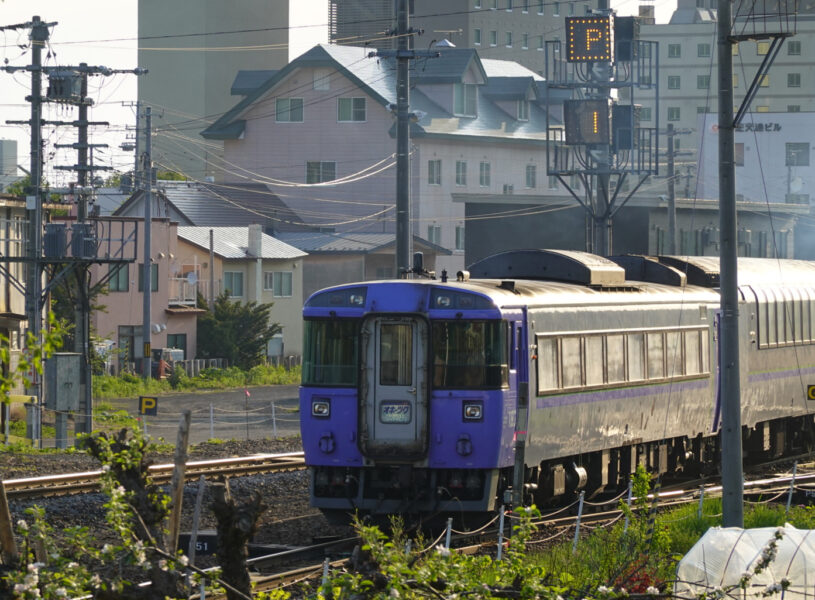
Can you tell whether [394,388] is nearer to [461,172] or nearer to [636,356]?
[636,356]

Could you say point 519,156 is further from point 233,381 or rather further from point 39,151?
point 39,151

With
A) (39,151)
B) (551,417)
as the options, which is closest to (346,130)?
(39,151)

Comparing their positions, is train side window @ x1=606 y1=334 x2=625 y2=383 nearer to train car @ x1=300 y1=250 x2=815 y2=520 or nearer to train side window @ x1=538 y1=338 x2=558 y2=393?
train car @ x1=300 y1=250 x2=815 y2=520

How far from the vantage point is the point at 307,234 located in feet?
206

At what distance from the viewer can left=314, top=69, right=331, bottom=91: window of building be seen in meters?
64.4

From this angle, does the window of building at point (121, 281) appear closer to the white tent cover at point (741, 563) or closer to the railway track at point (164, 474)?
the railway track at point (164, 474)

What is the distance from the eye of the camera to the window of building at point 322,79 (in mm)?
64438

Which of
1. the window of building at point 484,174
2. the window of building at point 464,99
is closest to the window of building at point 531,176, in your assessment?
the window of building at point 484,174

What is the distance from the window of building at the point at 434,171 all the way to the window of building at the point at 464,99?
245 centimetres

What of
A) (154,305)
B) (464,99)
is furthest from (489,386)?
(464,99)

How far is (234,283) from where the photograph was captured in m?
56.2

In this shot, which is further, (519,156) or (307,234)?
(519,156)

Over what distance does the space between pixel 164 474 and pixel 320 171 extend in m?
45.0

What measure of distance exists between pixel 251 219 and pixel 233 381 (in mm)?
15701
